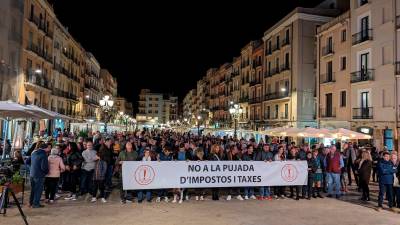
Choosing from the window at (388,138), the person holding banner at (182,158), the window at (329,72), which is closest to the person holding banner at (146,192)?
the person holding banner at (182,158)

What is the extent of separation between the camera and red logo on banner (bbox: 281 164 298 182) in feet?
46.3

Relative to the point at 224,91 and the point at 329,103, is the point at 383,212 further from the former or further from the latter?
the point at 224,91

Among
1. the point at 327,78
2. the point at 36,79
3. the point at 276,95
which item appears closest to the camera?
the point at 327,78

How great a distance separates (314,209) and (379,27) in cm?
2258

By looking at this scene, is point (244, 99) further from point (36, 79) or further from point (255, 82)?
point (36, 79)

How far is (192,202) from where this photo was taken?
1290 cm

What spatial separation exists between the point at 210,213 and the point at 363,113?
24493 millimetres

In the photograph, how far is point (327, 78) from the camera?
38.1 m

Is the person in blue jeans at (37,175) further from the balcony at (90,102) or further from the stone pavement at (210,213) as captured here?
the balcony at (90,102)

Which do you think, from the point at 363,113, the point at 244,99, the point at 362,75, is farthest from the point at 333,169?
the point at 244,99

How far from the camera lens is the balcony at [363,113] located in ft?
102

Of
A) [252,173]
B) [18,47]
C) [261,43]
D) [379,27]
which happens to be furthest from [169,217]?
[261,43]

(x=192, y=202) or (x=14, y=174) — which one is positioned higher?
(x=14, y=174)

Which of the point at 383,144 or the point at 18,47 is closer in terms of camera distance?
the point at 383,144
